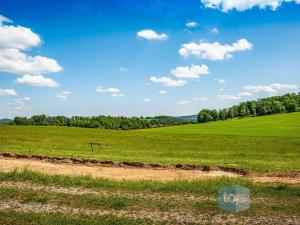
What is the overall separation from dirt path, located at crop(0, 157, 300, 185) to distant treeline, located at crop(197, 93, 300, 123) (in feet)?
451

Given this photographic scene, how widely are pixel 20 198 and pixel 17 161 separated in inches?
541

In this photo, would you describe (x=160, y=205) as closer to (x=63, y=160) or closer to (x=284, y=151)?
(x=63, y=160)

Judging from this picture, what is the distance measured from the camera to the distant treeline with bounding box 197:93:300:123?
15644 cm

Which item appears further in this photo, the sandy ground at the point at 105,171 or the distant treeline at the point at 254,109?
the distant treeline at the point at 254,109

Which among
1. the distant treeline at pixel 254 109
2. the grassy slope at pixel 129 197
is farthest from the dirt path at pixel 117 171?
the distant treeline at pixel 254 109

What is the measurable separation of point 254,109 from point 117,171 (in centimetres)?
14743

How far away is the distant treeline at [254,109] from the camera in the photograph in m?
156

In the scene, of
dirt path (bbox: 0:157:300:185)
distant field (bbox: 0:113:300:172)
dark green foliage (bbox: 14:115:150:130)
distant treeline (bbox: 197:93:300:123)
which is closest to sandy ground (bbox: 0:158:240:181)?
dirt path (bbox: 0:157:300:185)

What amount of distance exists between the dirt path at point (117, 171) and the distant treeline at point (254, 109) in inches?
5410

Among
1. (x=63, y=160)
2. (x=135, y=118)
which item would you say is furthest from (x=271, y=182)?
(x=135, y=118)

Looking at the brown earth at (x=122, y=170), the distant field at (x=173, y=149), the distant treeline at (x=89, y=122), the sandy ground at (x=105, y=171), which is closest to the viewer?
the brown earth at (x=122, y=170)

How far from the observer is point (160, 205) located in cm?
1491

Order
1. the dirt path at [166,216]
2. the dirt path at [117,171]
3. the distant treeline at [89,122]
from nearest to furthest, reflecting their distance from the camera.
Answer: the dirt path at [166,216] → the dirt path at [117,171] → the distant treeline at [89,122]

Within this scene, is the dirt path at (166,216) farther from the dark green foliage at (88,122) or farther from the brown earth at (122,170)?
the dark green foliage at (88,122)
